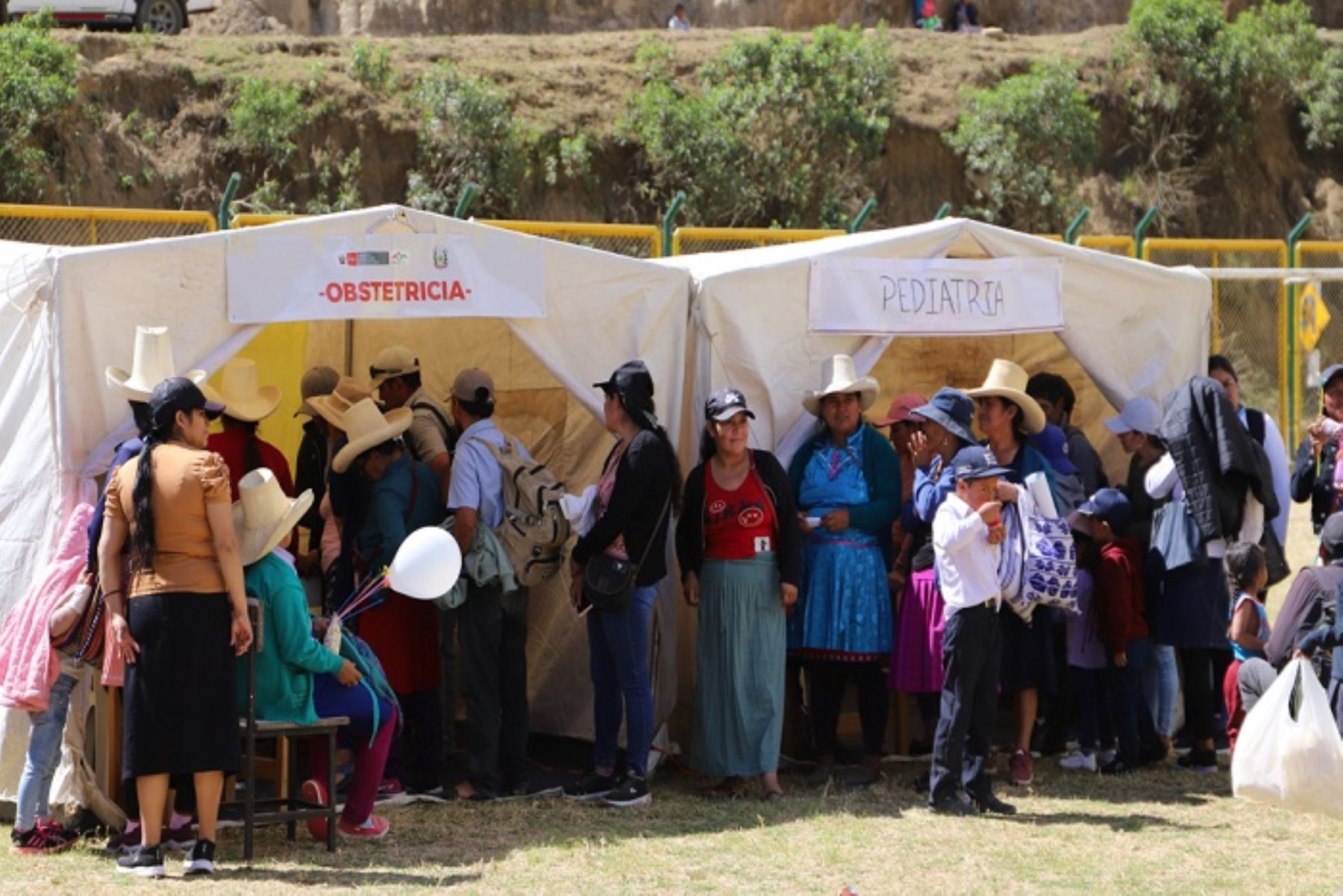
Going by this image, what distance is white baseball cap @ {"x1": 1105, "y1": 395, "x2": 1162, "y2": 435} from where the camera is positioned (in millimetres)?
9406

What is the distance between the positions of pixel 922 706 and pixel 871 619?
657 mm

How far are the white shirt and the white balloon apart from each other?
191cm

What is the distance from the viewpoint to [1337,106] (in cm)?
3120

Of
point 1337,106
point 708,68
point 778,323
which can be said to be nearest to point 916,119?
point 708,68

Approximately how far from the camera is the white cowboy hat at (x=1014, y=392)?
29.2 ft

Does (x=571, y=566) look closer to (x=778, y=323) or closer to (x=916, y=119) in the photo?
(x=778, y=323)

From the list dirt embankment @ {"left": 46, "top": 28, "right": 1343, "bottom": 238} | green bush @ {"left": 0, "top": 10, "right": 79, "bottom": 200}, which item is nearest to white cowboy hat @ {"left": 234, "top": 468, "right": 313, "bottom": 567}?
green bush @ {"left": 0, "top": 10, "right": 79, "bottom": 200}

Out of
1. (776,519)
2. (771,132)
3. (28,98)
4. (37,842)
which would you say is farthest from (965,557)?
(771,132)

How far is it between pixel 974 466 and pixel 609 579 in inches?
59.2

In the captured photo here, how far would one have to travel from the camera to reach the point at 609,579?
8117 millimetres

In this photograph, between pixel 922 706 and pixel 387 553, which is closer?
pixel 387 553

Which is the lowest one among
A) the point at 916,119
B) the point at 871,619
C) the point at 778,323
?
the point at 871,619

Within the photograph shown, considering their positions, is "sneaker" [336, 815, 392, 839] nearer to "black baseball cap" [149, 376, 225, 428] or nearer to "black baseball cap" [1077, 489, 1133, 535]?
"black baseball cap" [149, 376, 225, 428]

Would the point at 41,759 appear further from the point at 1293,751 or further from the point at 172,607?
the point at 1293,751
